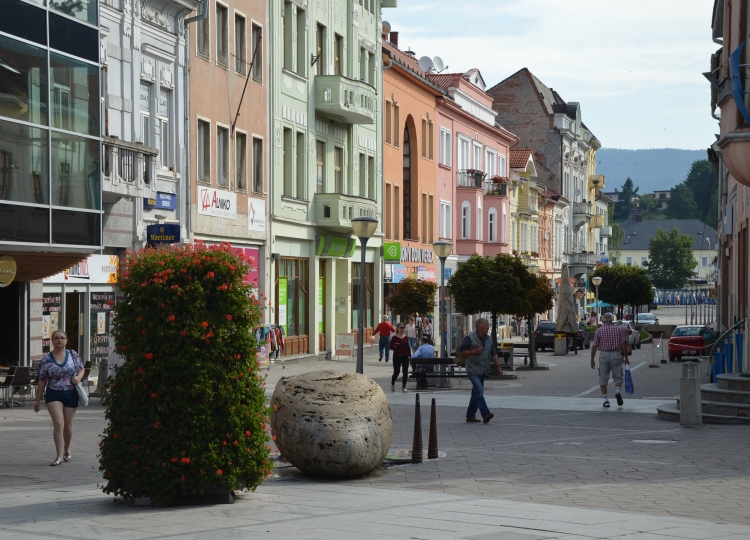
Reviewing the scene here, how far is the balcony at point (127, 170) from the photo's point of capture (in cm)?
2562

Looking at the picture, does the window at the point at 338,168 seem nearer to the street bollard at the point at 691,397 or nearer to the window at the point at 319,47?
the window at the point at 319,47

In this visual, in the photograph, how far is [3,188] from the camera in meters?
21.2

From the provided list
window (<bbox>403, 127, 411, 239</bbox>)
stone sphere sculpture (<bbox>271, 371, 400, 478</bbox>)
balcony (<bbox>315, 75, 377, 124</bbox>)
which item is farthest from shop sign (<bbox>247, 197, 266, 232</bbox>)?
stone sphere sculpture (<bbox>271, 371, 400, 478</bbox>)

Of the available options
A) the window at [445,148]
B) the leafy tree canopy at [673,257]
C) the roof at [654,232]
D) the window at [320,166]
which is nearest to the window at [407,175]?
the window at [445,148]

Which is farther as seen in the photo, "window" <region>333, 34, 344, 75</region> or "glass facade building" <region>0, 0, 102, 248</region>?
"window" <region>333, 34, 344, 75</region>

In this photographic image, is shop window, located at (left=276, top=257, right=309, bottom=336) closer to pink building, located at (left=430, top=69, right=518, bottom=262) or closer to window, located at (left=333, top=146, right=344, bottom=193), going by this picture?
window, located at (left=333, top=146, right=344, bottom=193)

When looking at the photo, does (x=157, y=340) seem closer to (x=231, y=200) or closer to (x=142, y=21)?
(x=142, y=21)

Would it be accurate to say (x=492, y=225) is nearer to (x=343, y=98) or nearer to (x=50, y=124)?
(x=343, y=98)

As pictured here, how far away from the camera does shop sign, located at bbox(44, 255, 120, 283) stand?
26125 millimetres

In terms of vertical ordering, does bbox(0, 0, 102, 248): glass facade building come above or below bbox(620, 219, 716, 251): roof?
below

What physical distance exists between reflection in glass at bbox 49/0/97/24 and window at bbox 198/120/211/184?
923 centimetres

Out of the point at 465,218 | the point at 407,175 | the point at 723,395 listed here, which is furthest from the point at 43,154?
the point at 465,218

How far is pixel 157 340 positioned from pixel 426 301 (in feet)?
119

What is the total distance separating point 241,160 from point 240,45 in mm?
3499
